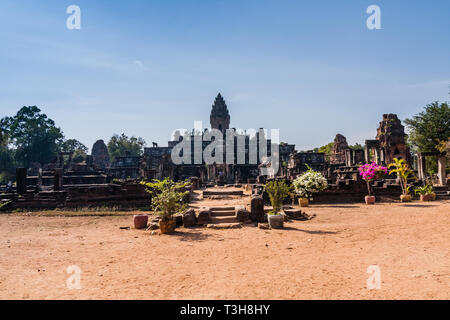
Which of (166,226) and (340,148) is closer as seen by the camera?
(166,226)

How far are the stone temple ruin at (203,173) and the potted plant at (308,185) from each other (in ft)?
3.56

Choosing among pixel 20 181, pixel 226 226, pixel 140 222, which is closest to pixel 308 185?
pixel 226 226

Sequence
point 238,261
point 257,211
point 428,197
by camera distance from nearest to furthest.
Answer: point 238,261 → point 257,211 → point 428,197

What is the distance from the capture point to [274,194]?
9461 mm

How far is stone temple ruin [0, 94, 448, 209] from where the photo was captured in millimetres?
15312

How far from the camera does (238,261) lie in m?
5.55

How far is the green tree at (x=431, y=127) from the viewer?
1237 inches

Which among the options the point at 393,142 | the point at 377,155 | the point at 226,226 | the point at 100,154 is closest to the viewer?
the point at 226,226

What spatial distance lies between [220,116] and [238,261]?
54807 millimetres

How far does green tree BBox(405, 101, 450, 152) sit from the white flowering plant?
78.1ft

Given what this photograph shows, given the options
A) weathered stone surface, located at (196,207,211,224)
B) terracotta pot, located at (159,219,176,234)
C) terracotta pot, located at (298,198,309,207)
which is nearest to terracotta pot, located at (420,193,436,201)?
terracotta pot, located at (298,198,309,207)

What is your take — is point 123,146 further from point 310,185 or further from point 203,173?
point 310,185

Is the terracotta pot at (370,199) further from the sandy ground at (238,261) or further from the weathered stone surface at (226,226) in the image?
the weathered stone surface at (226,226)
